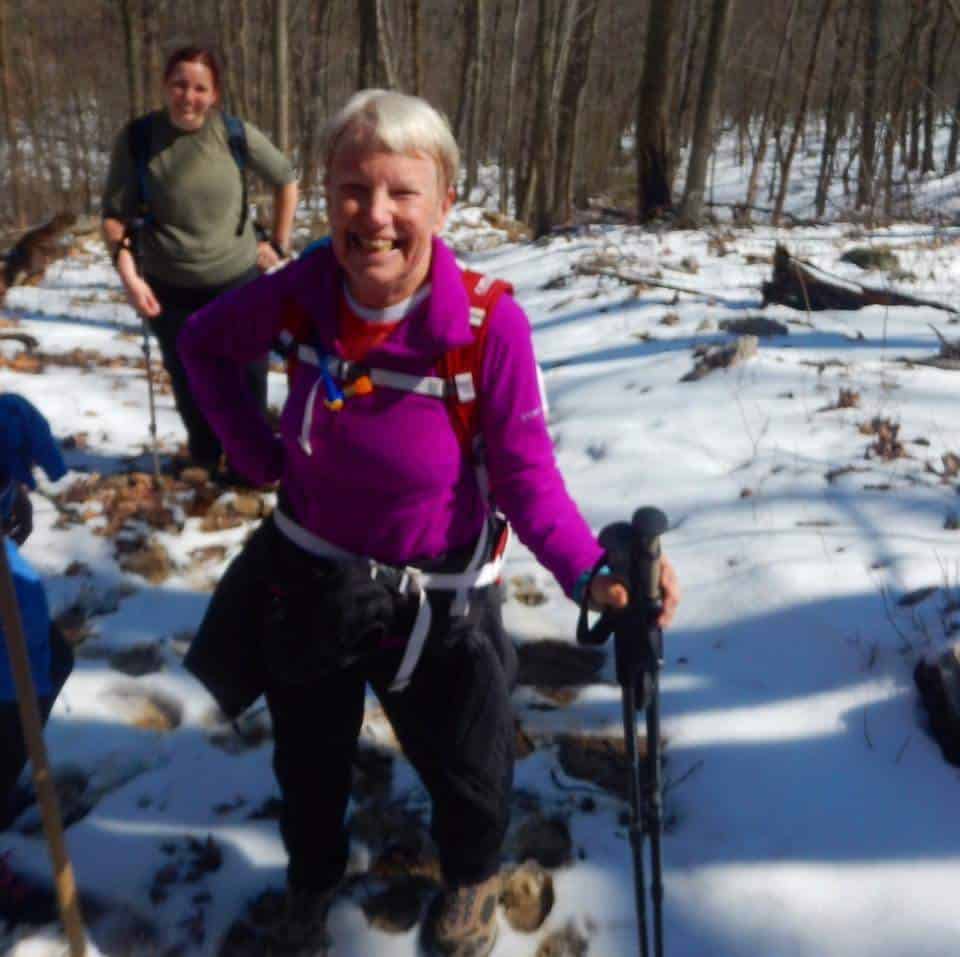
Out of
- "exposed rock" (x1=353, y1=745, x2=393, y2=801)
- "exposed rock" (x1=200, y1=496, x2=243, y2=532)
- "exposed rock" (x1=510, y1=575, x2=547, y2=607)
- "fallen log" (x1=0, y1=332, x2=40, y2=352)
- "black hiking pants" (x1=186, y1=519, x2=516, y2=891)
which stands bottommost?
"fallen log" (x1=0, y1=332, x2=40, y2=352)

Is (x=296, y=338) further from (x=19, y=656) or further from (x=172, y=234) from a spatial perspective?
(x=172, y=234)

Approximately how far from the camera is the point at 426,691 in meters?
1.88

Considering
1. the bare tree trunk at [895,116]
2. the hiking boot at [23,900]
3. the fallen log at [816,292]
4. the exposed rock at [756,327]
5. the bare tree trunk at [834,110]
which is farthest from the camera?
the bare tree trunk at [834,110]

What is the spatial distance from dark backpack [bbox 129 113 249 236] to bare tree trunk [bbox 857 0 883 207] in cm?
1282

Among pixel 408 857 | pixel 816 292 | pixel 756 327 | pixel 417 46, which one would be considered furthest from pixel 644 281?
pixel 417 46

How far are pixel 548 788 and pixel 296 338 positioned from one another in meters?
1.53

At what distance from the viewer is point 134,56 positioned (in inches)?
527

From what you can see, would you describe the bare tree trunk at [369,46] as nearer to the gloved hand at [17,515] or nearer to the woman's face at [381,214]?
the gloved hand at [17,515]

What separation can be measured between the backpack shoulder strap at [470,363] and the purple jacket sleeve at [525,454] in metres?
0.01

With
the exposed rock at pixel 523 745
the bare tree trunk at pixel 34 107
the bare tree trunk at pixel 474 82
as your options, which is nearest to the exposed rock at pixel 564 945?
the exposed rock at pixel 523 745

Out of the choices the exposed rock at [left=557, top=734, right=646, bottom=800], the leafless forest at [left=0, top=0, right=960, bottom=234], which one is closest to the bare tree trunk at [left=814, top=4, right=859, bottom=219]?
the leafless forest at [left=0, top=0, right=960, bottom=234]

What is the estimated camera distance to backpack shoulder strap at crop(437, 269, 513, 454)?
1.62m

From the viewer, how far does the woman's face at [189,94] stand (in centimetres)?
347

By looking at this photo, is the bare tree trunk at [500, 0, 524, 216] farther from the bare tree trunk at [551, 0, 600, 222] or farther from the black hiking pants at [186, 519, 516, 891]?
the black hiking pants at [186, 519, 516, 891]
